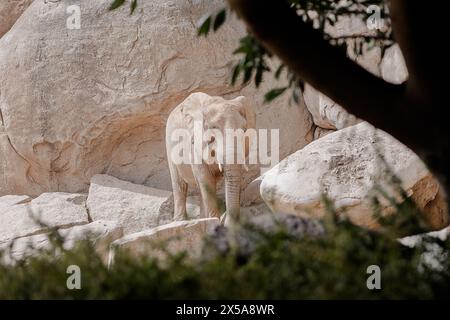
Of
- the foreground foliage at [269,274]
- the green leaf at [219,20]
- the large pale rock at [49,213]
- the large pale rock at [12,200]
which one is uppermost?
the green leaf at [219,20]

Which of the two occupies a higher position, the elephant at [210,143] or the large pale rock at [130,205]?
the elephant at [210,143]

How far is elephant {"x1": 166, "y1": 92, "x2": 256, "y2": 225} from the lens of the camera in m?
9.36

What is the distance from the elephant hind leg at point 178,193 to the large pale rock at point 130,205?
0.25m

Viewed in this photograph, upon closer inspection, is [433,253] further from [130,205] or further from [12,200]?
[12,200]

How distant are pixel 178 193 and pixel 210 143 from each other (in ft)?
3.33

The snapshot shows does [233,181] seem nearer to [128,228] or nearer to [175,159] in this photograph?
[175,159]

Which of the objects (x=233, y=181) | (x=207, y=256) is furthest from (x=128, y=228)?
(x=207, y=256)

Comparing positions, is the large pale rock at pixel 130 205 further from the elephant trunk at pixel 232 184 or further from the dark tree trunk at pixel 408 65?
the dark tree trunk at pixel 408 65

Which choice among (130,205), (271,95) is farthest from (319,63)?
(130,205)

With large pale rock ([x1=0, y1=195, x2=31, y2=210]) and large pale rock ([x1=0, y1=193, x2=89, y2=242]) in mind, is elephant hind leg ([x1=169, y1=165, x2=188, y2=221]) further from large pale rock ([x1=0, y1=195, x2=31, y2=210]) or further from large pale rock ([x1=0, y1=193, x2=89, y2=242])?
large pale rock ([x1=0, y1=195, x2=31, y2=210])

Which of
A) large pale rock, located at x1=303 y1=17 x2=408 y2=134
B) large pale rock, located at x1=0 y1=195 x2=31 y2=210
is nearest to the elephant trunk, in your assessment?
large pale rock, located at x1=303 y1=17 x2=408 y2=134

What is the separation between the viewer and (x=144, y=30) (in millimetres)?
11242

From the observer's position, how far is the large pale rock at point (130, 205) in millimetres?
10828

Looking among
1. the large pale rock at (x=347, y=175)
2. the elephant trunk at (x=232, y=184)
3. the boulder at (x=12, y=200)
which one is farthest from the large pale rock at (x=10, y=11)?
the large pale rock at (x=347, y=175)
